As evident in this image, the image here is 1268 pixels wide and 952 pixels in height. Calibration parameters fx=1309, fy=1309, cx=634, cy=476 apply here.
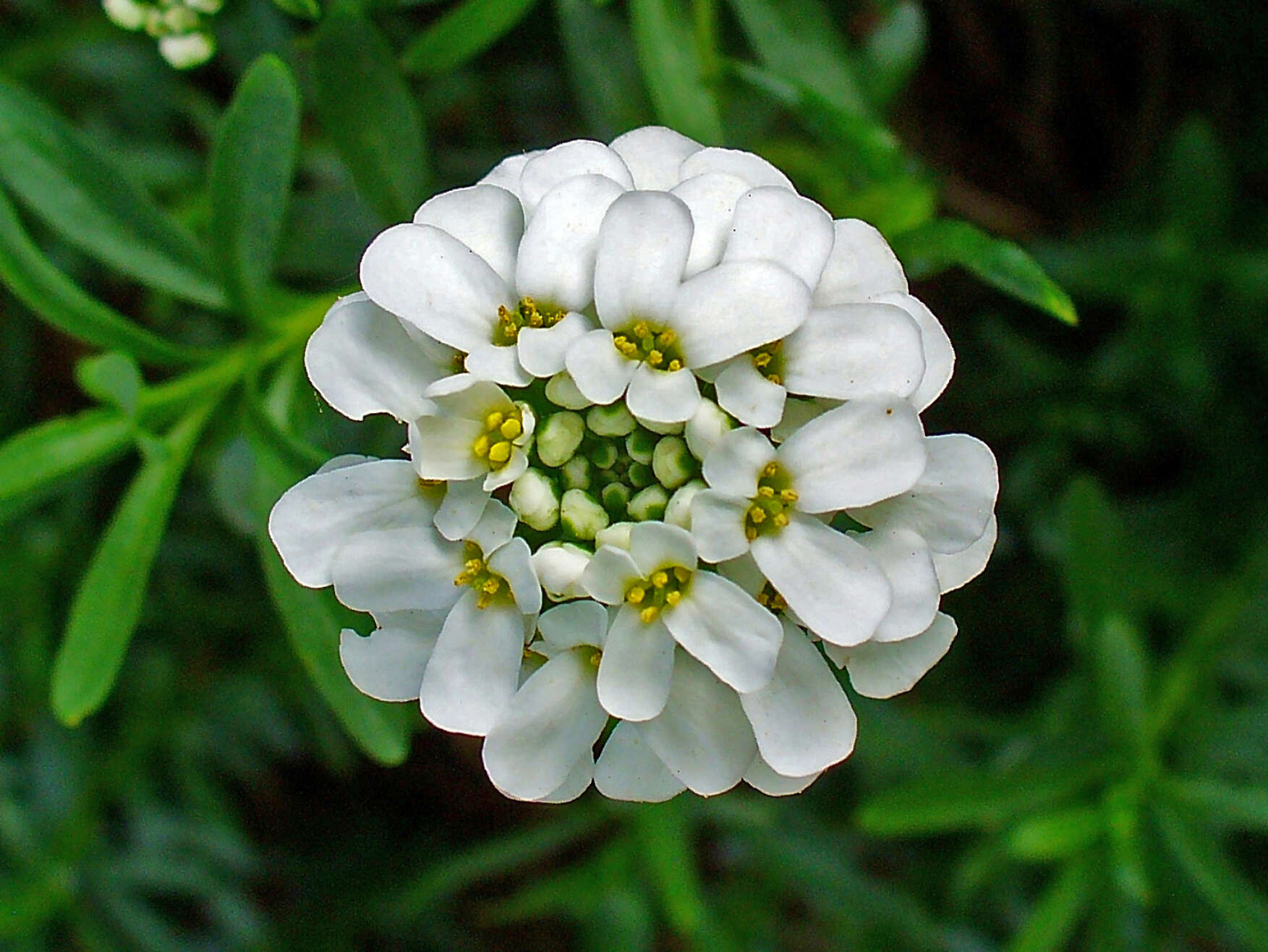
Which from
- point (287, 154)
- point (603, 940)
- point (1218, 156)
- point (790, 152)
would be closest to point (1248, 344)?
point (1218, 156)

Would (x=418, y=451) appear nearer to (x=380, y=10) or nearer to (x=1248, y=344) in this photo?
(x=380, y=10)

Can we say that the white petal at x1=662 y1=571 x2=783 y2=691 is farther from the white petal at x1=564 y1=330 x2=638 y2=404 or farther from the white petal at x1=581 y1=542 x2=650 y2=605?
the white petal at x1=564 y1=330 x2=638 y2=404

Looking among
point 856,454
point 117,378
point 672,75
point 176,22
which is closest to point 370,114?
point 176,22

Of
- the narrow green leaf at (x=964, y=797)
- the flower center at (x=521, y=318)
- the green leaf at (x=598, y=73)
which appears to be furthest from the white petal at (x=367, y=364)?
the narrow green leaf at (x=964, y=797)

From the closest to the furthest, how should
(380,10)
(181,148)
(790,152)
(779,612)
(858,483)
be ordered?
(858,483)
(779,612)
(380,10)
(790,152)
(181,148)

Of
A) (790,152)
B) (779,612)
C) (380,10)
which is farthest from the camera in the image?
(790,152)

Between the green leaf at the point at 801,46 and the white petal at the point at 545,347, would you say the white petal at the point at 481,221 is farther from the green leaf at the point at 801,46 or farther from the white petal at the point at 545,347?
the green leaf at the point at 801,46

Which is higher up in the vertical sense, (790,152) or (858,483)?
(858,483)
